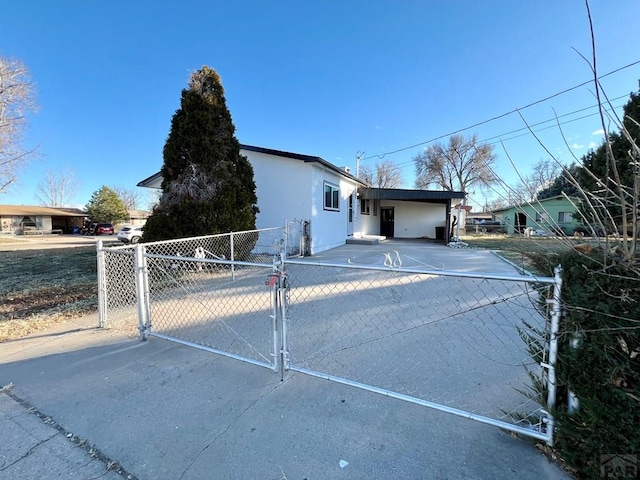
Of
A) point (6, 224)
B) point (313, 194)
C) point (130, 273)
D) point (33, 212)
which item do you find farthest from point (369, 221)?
point (6, 224)

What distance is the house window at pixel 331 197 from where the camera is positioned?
39.0 feet

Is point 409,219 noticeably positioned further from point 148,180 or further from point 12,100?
point 12,100

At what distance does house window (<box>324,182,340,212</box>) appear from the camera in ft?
39.0

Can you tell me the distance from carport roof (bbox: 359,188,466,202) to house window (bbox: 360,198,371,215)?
76cm

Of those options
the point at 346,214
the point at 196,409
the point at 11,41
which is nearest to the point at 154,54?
the point at 11,41

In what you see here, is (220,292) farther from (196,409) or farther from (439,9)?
(439,9)

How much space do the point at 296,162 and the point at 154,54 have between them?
7.24m

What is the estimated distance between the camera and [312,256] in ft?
34.9

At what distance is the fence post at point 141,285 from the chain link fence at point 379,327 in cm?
1

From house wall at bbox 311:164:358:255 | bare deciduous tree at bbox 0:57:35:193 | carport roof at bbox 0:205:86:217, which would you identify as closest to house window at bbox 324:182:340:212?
house wall at bbox 311:164:358:255

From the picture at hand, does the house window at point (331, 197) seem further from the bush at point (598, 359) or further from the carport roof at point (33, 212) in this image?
the carport roof at point (33, 212)

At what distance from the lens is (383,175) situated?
141ft

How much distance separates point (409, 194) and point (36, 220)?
55796 mm

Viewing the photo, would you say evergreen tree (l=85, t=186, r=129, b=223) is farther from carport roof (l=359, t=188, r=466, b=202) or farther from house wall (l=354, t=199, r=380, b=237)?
carport roof (l=359, t=188, r=466, b=202)
